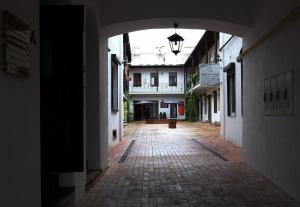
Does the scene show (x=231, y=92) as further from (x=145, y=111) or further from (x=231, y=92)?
(x=145, y=111)

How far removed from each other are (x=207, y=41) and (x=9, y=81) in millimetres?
26112

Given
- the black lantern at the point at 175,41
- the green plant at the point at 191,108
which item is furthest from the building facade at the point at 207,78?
the black lantern at the point at 175,41

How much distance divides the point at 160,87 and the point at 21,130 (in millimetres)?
46313

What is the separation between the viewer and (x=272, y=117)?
7.70m

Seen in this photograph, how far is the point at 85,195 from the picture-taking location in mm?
6867

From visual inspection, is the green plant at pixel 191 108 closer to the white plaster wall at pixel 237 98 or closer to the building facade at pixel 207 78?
the building facade at pixel 207 78

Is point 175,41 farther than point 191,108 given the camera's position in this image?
No

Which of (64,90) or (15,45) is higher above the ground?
(15,45)

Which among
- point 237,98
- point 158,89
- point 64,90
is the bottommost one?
point 64,90

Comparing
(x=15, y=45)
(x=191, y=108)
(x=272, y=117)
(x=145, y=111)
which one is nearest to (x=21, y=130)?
(x=15, y=45)

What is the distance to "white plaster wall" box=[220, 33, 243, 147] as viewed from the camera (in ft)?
47.7

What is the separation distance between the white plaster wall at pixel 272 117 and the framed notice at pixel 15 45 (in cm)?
408

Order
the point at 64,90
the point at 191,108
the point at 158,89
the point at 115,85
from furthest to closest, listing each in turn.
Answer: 1. the point at 158,89
2. the point at 191,108
3. the point at 115,85
4. the point at 64,90

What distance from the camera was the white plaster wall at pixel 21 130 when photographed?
3471 mm
